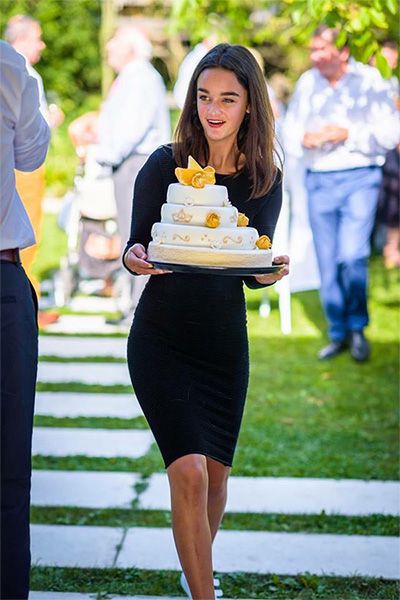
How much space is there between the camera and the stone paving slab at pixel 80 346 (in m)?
8.38

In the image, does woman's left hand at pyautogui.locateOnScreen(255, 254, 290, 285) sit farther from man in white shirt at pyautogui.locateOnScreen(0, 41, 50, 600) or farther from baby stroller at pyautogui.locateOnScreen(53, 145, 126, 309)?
baby stroller at pyautogui.locateOnScreen(53, 145, 126, 309)

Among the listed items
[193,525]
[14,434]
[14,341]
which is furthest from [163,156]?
[193,525]

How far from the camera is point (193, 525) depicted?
322 centimetres

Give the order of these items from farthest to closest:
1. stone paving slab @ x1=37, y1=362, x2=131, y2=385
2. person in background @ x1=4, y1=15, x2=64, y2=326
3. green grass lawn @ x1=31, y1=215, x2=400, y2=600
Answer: stone paving slab @ x1=37, y1=362, x2=131, y2=385
person in background @ x1=4, y1=15, x2=64, y2=326
green grass lawn @ x1=31, y1=215, x2=400, y2=600

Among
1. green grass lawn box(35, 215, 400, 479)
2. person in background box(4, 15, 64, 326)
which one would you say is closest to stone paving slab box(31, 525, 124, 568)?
green grass lawn box(35, 215, 400, 479)

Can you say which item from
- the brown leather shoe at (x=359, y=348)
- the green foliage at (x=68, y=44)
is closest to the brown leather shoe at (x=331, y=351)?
the brown leather shoe at (x=359, y=348)

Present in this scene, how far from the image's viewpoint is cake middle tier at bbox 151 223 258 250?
3.26m

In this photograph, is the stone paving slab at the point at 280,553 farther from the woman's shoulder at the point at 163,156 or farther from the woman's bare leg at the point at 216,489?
the woman's shoulder at the point at 163,156

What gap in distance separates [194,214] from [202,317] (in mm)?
364

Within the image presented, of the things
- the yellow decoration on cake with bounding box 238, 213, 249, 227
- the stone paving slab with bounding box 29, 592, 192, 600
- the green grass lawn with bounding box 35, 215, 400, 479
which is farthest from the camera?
the green grass lawn with bounding box 35, 215, 400, 479

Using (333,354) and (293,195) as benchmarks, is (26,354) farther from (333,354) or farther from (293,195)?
(293,195)

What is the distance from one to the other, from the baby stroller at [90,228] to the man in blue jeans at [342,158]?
2.26 metres

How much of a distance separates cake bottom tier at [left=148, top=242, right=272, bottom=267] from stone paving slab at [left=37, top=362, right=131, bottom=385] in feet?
14.3

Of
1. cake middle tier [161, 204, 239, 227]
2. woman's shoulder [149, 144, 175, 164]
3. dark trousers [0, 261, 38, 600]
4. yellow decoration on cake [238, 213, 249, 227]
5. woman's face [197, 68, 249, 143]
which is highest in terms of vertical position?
woman's face [197, 68, 249, 143]
